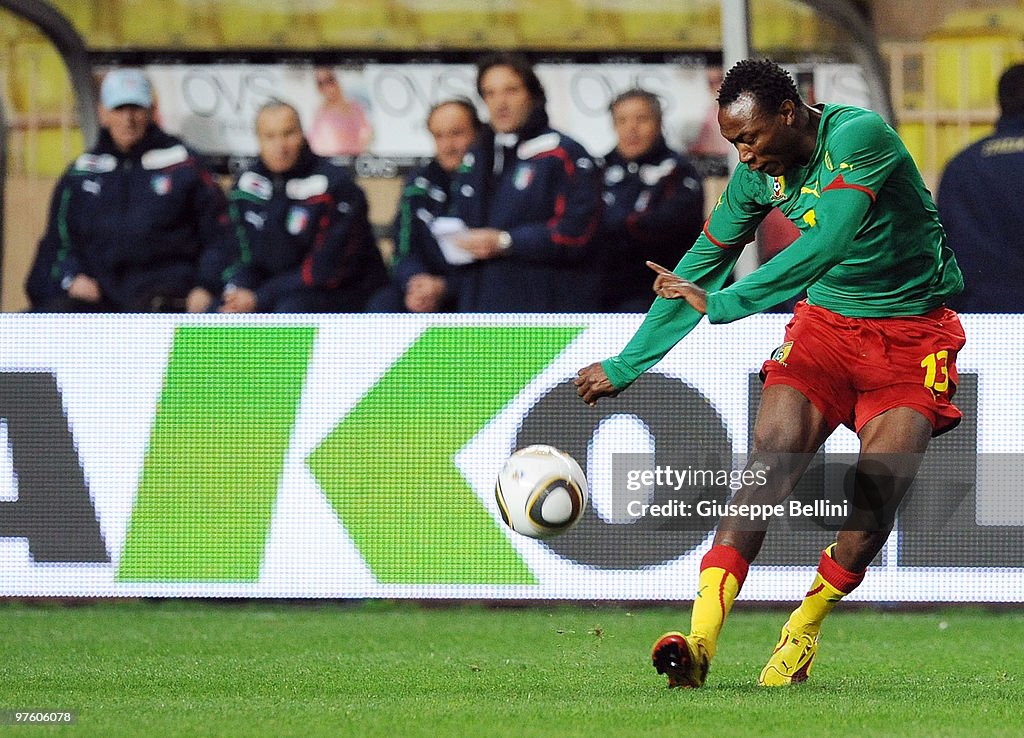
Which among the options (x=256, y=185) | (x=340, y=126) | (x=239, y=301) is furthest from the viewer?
(x=340, y=126)

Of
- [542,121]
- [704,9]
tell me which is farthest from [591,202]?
[704,9]

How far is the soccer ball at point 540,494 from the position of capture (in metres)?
5.56

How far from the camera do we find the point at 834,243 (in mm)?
4977

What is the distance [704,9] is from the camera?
10.5 m

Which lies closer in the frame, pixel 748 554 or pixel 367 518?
pixel 748 554

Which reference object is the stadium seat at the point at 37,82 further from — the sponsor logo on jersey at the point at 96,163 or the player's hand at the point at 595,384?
the player's hand at the point at 595,384

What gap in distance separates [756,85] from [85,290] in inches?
204

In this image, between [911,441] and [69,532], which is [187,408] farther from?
[911,441]

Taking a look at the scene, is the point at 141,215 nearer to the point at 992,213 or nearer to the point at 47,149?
the point at 47,149

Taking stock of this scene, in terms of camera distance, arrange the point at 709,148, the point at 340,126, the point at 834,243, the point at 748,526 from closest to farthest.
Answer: the point at 834,243, the point at 748,526, the point at 709,148, the point at 340,126

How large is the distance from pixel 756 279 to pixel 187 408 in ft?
11.8
